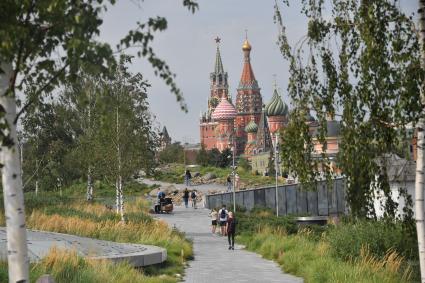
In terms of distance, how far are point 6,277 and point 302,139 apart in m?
5.89

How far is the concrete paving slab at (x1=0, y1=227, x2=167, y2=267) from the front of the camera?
1728 centimetres

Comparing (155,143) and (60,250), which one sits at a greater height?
(155,143)

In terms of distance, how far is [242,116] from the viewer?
153375mm

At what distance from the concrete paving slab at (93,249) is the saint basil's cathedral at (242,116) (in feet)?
357

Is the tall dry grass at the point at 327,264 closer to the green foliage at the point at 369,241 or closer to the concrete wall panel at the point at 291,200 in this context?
the green foliage at the point at 369,241

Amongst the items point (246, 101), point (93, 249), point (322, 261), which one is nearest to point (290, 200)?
point (322, 261)

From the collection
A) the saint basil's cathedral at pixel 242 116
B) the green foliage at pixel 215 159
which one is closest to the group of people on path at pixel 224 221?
the green foliage at pixel 215 159

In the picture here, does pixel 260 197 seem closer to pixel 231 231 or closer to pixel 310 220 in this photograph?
pixel 310 220

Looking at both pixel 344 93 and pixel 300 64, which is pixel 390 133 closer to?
pixel 344 93

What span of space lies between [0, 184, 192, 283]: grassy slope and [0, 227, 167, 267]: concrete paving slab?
1.08ft

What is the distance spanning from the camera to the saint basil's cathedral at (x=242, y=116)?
133 meters

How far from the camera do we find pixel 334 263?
17.9 metres

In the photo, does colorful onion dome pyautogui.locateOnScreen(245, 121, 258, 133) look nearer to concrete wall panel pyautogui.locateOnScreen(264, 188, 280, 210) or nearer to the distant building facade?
the distant building facade

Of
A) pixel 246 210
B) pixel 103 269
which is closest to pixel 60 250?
pixel 103 269
